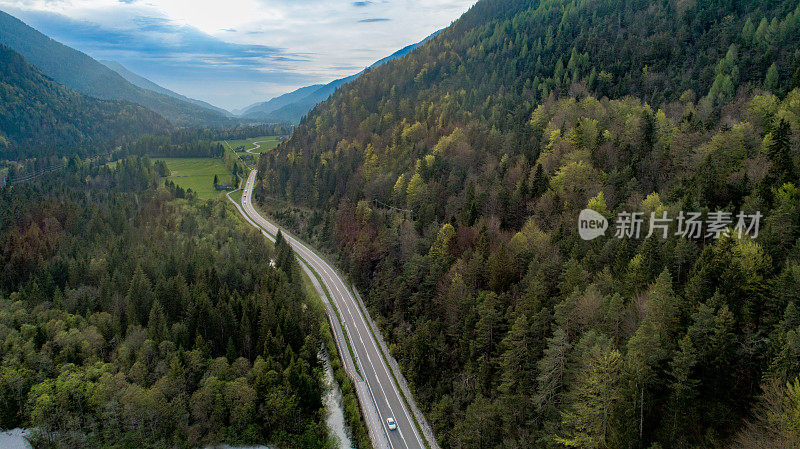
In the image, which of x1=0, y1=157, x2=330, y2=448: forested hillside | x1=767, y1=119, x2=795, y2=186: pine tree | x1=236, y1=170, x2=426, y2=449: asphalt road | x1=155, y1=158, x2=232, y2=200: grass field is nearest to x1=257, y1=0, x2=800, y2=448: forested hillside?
x1=767, y1=119, x2=795, y2=186: pine tree

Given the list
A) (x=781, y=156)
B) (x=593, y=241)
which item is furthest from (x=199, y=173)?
(x=781, y=156)

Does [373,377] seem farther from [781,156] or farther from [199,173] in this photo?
[199,173]

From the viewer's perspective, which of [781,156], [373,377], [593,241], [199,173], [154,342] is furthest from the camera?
[199,173]

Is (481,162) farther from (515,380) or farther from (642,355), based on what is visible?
(642,355)

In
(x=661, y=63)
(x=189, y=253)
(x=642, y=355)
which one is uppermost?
(x=661, y=63)

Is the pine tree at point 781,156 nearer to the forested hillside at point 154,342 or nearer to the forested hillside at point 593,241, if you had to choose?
the forested hillside at point 593,241

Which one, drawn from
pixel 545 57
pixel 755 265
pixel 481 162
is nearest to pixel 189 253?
pixel 481 162

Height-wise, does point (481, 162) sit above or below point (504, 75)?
below
